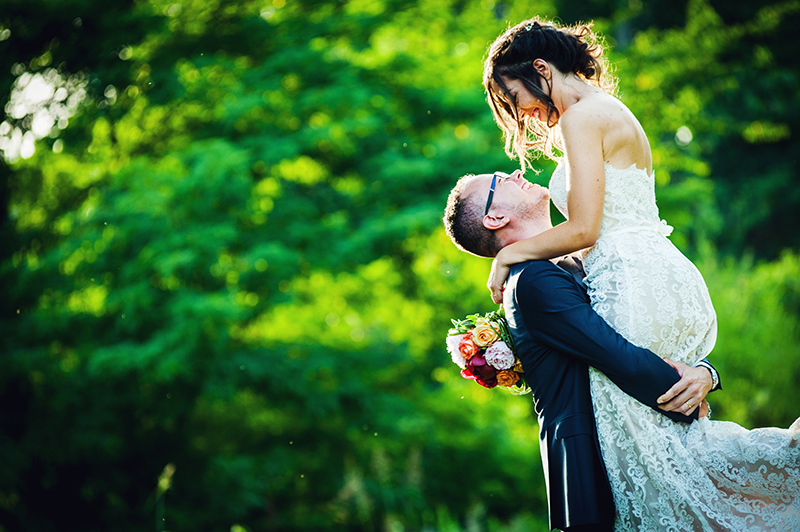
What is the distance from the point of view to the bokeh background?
5902mm

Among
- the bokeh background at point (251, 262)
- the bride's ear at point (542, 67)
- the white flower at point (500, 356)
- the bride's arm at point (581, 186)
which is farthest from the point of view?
the bokeh background at point (251, 262)

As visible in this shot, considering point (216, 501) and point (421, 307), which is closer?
point (216, 501)

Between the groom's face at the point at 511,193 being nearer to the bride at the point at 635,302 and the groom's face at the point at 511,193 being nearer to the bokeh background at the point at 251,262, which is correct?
the bride at the point at 635,302

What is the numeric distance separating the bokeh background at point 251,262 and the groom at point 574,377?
326cm

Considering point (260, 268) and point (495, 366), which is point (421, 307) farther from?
point (495, 366)

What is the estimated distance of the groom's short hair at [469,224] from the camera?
2.63 m

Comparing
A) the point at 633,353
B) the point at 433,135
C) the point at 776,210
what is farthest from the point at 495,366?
the point at 776,210

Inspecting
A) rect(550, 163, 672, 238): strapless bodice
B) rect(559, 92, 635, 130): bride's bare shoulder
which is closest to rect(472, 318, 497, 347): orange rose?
rect(550, 163, 672, 238): strapless bodice

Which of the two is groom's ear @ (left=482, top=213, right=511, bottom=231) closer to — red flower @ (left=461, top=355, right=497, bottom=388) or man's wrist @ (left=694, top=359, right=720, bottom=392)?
red flower @ (left=461, top=355, right=497, bottom=388)

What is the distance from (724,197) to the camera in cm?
1647

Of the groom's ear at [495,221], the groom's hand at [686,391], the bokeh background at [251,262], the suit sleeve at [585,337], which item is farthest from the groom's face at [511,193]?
the bokeh background at [251,262]

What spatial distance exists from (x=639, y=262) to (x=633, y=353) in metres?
0.35

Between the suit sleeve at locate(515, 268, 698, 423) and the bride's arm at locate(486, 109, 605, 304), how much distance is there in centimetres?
11

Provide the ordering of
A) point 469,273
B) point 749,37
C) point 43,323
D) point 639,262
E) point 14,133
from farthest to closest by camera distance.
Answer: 1. point 749,37
2. point 469,273
3. point 14,133
4. point 43,323
5. point 639,262
